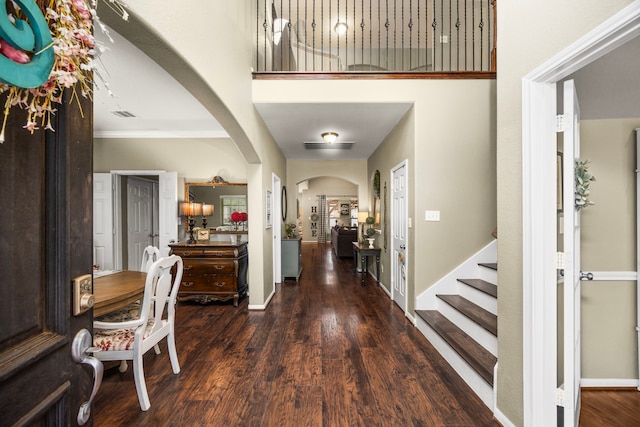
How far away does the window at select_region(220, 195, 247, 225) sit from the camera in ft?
16.6

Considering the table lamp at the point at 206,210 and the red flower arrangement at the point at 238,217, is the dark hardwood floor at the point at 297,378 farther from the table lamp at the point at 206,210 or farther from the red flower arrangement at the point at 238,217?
the table lamp at the point at 206,210

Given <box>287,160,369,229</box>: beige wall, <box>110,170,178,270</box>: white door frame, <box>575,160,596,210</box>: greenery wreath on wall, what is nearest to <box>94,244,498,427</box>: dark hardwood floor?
<box>575,160,596,210</box>: greenery wreath on wall

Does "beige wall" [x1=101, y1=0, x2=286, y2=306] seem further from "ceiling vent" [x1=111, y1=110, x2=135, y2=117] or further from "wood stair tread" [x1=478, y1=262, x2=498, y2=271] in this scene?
"wood stair tread" [x1=478, y1=262, x2=498, y2=271]

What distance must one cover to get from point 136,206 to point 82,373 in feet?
18.3

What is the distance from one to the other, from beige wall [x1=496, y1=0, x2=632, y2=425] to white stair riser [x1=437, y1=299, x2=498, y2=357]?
49 centimetres

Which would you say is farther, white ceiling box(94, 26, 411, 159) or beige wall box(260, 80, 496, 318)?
beige wall box(260, 80, 496, 318)

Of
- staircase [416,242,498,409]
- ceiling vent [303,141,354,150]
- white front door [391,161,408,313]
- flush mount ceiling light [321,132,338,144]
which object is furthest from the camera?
ceiling vent [303,141,354,150]

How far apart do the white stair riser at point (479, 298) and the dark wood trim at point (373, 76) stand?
2476 millimetres

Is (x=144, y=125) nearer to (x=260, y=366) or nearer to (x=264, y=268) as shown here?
(x=264, y=268)

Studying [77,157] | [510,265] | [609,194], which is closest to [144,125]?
[77,157]

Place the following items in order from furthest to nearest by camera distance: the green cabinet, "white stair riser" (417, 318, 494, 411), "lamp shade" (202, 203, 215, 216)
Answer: the green cabinet
"lamp shade" (202, 203, 215, 216)
"white stair riser" (417, 318, 494, 411)

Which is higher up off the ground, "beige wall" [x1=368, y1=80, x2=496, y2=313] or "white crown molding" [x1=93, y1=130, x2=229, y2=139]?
"white crown molding" [x1=93, y1=130, x2=229, y2=139]

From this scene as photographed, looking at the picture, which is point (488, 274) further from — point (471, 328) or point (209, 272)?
point (209, 272)

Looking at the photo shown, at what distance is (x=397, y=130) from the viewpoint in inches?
167
